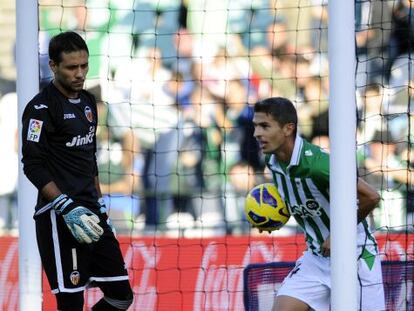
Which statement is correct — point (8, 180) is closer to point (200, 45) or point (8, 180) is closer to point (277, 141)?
point (200, 45)

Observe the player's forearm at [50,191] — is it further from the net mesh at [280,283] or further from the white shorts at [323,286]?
the net mesh at [280,283]

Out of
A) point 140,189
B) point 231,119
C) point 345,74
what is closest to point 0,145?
point 140,189

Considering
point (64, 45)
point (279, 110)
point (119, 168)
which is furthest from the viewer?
point (119, 168)

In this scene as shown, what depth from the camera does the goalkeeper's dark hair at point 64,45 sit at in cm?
436

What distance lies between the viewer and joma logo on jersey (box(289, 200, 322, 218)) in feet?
15.9

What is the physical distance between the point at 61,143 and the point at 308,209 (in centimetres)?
132

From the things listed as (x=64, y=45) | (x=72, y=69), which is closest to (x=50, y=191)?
(x=72, y=69)

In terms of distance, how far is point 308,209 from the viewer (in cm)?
487

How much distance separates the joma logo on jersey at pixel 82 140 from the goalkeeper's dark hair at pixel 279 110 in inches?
34.3

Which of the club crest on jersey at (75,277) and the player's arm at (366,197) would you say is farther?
the player's arm at (366,197)

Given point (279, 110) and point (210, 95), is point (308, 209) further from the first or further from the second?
point (210, 95)

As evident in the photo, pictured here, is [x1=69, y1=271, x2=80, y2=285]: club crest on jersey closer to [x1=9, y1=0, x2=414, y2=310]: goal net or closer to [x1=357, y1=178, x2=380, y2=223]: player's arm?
[x1=357, y1=178, x2=380, y2=223]: player's arm

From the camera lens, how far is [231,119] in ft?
31.4

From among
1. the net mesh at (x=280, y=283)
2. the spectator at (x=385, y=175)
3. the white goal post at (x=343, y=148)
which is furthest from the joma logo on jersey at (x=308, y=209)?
the spectator at (x=385, y=175)
